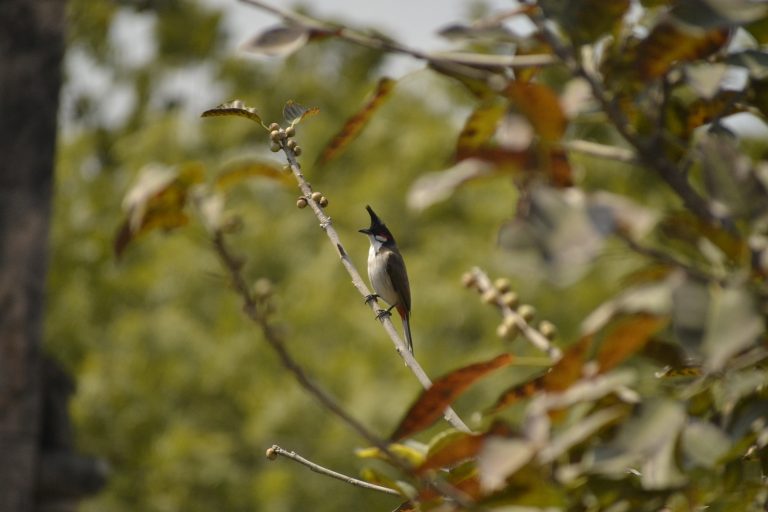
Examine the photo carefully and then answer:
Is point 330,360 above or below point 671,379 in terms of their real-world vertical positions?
above

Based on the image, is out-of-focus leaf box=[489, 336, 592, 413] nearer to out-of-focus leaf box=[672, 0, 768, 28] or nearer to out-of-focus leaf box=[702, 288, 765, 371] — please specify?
out-of-focus leaf box=[702, 288, 765, 371]

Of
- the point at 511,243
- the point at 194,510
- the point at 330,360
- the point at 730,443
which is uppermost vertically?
the point at 330,360

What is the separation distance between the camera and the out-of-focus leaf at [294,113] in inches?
50.8

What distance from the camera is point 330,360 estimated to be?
14.8 meters

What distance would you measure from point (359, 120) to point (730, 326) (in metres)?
0.51

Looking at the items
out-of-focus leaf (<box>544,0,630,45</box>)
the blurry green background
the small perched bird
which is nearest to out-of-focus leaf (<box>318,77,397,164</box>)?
out-of-focus leaf (<box>544,0,630,45</box>)

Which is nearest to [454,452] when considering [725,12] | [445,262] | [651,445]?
[651,445]

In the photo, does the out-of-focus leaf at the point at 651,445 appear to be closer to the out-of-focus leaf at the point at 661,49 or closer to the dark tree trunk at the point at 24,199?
the out-of-focus leaf at the point at 661,49

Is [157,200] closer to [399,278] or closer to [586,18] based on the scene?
[586,18]

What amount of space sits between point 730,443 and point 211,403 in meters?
14.1

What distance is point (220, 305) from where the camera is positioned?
17.1m

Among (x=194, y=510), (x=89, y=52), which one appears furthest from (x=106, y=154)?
(x=194, y=510)

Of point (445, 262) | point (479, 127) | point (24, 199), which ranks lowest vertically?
point (479, 127)

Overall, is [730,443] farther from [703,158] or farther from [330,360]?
[330,360]
